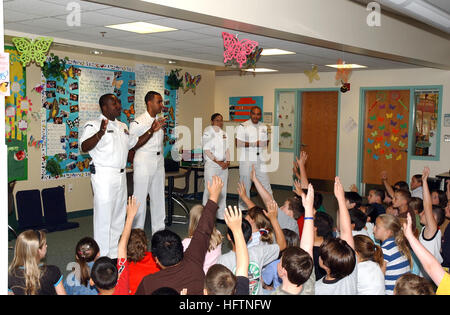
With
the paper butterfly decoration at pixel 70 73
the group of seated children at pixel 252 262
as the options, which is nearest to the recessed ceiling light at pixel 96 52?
the paper butterfly decoration at pixel 70 73

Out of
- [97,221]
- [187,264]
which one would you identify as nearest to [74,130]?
[97,221]

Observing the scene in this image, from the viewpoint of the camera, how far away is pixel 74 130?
703cm

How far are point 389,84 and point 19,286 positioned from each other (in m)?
7.92

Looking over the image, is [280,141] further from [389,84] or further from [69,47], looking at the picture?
[69,47]

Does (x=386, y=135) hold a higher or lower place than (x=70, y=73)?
lower

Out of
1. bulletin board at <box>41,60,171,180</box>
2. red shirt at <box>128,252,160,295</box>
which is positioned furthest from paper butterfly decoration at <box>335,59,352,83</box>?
red shirt at <box>128,252,160,295</box>

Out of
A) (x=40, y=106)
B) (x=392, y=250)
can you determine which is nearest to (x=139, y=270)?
(x=392, y=250)

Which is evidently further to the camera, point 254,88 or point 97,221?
point 254,88

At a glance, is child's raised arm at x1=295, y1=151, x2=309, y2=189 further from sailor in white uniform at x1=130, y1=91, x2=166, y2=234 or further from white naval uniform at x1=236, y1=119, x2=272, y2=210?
white naval uniform at x1=236, y1=119, x2=272, y2=210

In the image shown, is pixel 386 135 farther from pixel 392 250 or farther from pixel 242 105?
pixel 392 250

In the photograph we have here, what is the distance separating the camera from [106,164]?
4.62 m

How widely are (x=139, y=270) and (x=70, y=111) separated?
418 centimetres

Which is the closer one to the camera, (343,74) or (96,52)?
(96,52)

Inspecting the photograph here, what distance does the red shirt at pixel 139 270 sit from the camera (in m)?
3.25
